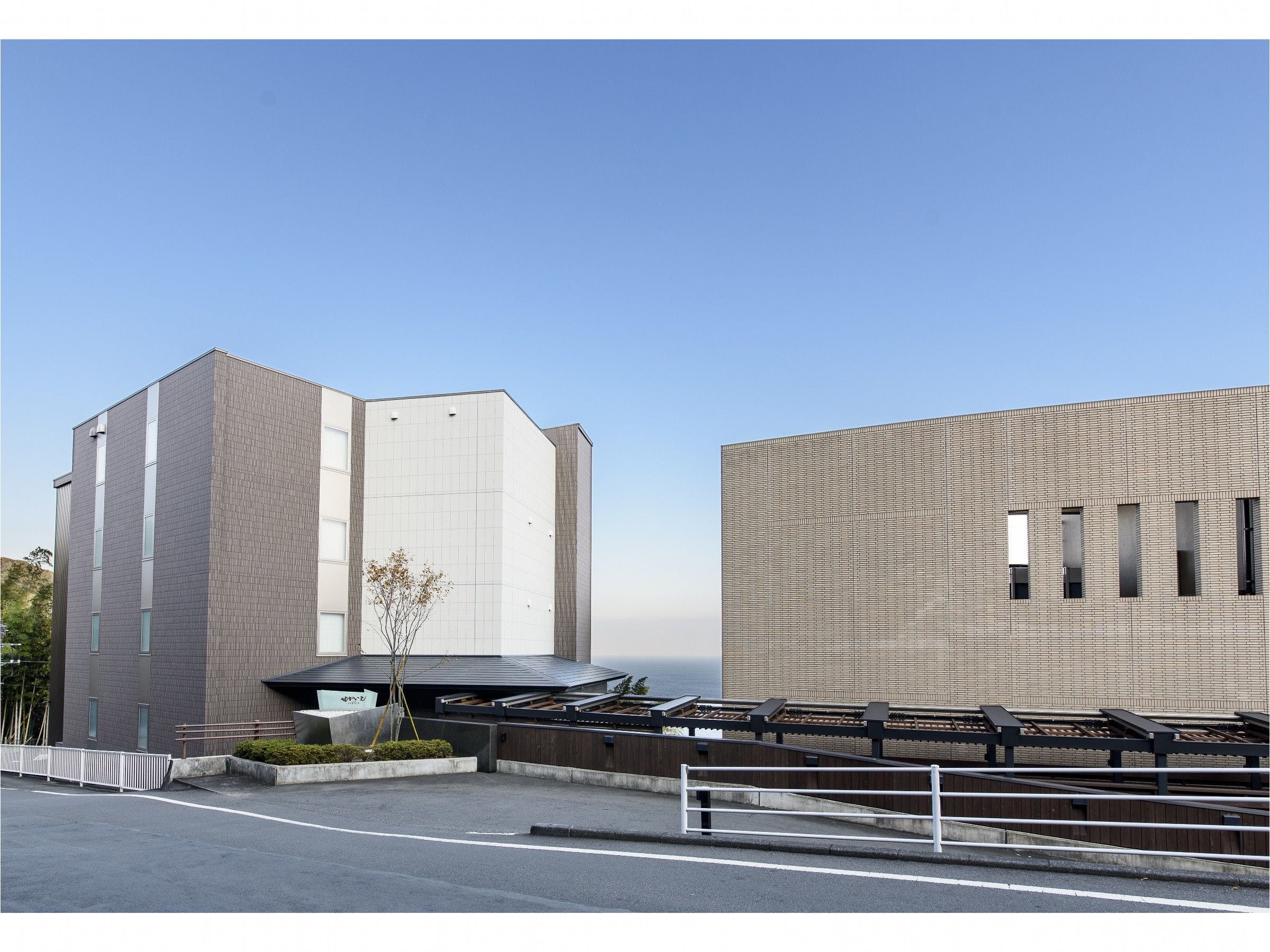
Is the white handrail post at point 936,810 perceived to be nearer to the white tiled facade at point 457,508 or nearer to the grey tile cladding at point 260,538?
the white tiled facade at point 457,508

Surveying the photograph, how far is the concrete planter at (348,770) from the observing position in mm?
15922

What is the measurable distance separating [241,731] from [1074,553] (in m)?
21.3

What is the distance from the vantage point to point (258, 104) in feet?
77.9

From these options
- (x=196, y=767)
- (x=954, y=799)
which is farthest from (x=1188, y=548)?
(x=196, y=767)

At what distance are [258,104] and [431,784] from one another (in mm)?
19086

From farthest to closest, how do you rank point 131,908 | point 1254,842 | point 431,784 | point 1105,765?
point 1105,765 → point 431,784 → point 1254,842 → point 131,908

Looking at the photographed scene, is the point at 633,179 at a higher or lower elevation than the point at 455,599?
higher

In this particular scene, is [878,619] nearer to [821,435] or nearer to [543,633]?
[821,435]

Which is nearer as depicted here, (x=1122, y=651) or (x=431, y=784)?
(x=431, y=784)

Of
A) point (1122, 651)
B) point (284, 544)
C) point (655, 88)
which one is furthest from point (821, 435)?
point (284, 544)

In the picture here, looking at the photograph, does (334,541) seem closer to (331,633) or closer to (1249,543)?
(331,633)

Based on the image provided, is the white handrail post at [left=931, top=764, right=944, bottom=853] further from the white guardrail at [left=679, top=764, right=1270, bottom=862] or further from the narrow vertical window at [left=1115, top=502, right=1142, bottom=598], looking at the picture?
the narrow vertical window at [left=1115, top=502, right=1142, bottom=598]

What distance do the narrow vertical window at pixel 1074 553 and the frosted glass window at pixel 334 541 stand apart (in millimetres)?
19838

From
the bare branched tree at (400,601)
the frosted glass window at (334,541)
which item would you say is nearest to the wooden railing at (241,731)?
the bare branched tree at (400,601)
